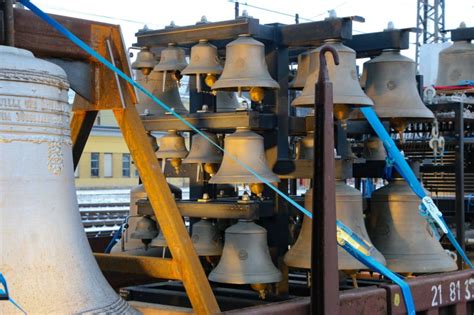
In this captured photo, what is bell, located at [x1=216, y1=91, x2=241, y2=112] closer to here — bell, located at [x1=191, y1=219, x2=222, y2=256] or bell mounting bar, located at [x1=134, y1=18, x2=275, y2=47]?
bell mounting bar, located at [x1=134, y1=18, x2=275, y2=47]

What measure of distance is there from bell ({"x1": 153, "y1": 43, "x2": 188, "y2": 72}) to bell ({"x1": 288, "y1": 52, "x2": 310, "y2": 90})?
0.78 m

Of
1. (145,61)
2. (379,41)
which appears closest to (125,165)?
(145,61)

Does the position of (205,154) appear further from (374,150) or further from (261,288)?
(374,150)

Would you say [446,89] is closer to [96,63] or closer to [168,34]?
[168,34]

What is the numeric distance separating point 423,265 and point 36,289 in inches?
115

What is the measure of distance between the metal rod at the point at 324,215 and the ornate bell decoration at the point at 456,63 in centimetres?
412

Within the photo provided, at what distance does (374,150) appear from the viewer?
247 inches

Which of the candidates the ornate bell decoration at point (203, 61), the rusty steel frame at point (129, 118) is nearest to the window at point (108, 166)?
the ornate bell decoration at point (203, 61)

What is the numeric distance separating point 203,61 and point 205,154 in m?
0.63

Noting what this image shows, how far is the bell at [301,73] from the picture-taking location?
573 centimetres

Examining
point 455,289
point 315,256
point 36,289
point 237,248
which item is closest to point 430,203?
point 455,289

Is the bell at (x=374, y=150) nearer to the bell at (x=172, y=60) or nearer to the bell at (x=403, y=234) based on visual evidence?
the bell at (x=403, y=234)

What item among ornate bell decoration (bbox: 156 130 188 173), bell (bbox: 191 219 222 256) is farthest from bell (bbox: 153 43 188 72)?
bell (bbox: 191 219 222 256)

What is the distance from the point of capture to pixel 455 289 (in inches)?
194
